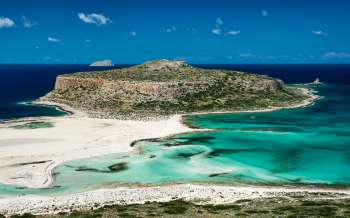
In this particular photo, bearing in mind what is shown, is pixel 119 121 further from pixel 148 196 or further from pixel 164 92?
pixel 148 196

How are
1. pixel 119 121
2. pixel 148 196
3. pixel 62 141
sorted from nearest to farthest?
pixel 148 196
pixel 62 141
pixel 119 121

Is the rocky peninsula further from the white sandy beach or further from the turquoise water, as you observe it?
the turquoise water

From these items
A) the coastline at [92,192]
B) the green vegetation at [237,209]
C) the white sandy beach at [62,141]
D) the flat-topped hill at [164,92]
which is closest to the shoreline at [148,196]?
the coastline at [92,192]

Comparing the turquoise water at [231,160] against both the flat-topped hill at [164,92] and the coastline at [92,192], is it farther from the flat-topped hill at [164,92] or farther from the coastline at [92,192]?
the flat-topped hill at [164,92]

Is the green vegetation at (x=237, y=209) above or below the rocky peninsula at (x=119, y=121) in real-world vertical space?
below

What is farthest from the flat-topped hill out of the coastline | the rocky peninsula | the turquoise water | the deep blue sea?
the coastline

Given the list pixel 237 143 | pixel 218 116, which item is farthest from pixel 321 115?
pixel 237 143

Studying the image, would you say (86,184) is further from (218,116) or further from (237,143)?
(218,116)

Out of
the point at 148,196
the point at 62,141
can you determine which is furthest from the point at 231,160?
the point at 62,141
